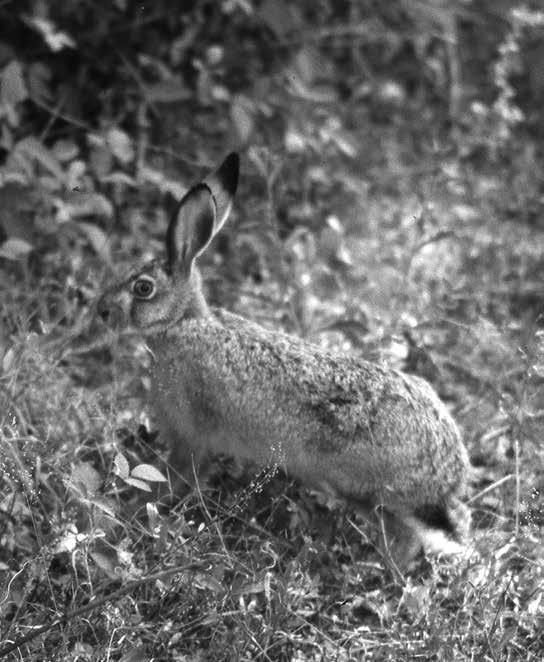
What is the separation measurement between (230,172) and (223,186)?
0.08 m

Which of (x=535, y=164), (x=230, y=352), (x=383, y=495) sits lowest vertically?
(x=535, y=164)

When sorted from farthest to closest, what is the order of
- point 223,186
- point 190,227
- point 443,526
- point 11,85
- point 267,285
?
point 267,285, point 11,85, point 223,186, point 190,227, point 443,526

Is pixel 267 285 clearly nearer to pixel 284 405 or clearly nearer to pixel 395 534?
pixel 284 405

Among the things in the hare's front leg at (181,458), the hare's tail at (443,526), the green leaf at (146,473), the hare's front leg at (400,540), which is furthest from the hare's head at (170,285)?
the hare's tail at (443,526)

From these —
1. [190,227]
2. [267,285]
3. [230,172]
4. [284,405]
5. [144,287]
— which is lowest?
[267,285]

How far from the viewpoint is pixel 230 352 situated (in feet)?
13.9

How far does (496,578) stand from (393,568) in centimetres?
39

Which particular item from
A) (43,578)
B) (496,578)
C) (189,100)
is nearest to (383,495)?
(496,578)

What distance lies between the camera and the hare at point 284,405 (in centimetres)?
396

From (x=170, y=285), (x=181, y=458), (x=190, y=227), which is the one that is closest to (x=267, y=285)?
(x=170, y=285)

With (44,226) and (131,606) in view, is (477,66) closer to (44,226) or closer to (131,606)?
(44,226)

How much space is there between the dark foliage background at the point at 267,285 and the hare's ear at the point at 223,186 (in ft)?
2.62

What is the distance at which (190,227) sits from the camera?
4254mm

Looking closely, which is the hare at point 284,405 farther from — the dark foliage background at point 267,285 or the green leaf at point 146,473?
the green leaf at point 146,473
